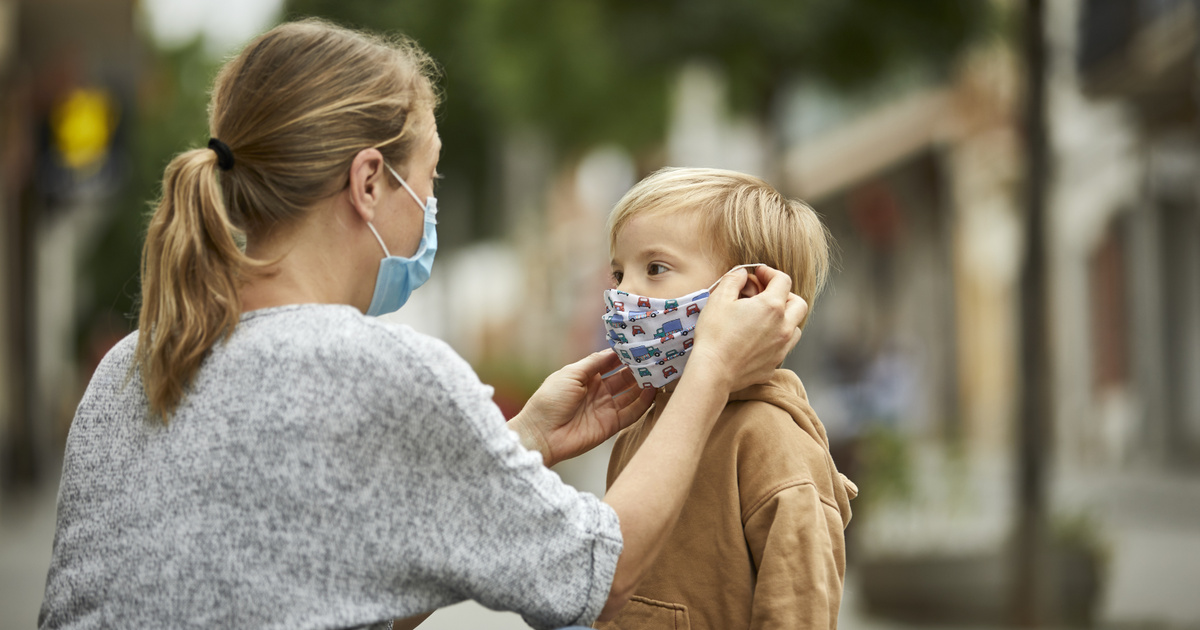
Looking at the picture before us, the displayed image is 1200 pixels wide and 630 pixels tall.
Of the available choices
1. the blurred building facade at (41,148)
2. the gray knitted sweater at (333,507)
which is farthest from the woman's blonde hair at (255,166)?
the blurred building facade at (41,148)

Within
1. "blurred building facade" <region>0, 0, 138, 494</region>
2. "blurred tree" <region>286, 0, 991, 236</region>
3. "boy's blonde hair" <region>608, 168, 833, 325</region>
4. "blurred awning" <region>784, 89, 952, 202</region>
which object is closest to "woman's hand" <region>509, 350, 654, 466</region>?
"boy's blonde hair" <region>608, 168, 833, 325</region>

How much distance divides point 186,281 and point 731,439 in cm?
91

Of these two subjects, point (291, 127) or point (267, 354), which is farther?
point (291, 127)

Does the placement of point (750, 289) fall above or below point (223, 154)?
below

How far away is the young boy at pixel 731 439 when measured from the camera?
1.93 m

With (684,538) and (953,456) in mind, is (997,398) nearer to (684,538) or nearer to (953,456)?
(953,456)

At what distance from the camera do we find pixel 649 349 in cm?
215

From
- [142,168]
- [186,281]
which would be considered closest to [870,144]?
[142,168]

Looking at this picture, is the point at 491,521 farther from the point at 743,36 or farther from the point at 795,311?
the point at 743,36

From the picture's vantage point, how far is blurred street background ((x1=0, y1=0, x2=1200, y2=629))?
6398mm

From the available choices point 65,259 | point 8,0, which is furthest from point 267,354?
point 65,259

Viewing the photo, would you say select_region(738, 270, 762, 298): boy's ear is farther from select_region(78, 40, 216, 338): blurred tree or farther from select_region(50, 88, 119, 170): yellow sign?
select_region(78, 40, 216, 338): blurred tree

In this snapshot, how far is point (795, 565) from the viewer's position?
1903 millimetres

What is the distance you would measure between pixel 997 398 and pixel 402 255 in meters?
19.1
